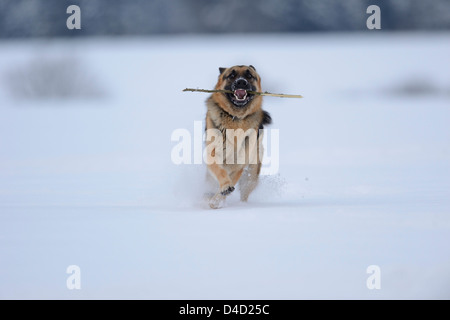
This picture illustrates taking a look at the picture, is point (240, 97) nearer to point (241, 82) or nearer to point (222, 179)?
point (241, 82)

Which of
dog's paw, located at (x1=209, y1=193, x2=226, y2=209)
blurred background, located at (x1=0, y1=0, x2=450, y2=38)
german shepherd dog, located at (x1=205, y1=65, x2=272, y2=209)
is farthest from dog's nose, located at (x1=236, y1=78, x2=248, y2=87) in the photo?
blurred background, located at (x1=0, y1=0, x2=450, y2=38)

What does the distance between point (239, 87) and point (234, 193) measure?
1.35 m

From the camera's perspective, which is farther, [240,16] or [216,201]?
[240,16]

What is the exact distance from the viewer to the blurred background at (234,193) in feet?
13.7

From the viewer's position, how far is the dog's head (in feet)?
20.2

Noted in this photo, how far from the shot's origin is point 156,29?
33.3 meters

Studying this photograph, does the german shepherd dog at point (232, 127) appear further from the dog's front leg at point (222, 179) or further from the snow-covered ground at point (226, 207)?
the snow-covered ground at point (226, 207)

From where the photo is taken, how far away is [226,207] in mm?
6281

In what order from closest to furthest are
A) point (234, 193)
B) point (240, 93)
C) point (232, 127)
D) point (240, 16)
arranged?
point (240, 93)
point (232, 127)
point (234, 193)
point (240, 16)

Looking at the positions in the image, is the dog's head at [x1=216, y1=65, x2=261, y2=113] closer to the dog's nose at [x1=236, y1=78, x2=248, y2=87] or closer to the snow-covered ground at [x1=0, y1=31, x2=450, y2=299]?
the dog's nose at [x1=236, y1=78, x2=248, y2=87]

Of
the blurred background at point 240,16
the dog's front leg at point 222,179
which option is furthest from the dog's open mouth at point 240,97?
the blurred background at point 240,16

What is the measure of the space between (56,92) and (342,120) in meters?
8.42

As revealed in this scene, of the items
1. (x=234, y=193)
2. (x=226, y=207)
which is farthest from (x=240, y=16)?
(x=226, y=207)

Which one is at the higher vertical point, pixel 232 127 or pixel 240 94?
pixel 240 94
